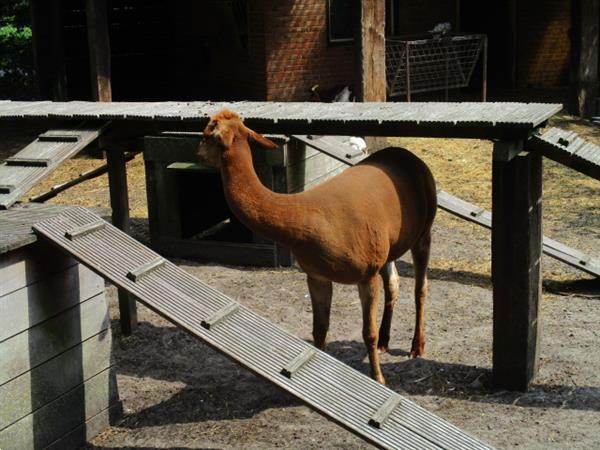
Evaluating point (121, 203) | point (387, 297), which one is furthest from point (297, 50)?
point (387, 297)

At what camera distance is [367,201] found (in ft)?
22.1

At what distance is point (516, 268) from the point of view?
6.90 metres

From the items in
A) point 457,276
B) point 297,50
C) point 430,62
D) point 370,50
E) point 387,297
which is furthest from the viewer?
point 430,62

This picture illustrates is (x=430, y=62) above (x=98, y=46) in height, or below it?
below

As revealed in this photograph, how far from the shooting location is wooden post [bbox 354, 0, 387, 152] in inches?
495

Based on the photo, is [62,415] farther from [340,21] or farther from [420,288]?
[340,21]

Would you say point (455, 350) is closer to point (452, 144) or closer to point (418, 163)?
point (418, 163)

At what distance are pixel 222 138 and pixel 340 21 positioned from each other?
38.0 feet

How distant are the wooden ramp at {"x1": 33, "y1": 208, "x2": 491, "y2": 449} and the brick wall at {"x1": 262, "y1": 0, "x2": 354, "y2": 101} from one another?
10.4m

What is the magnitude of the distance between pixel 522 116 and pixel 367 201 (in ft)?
3.85

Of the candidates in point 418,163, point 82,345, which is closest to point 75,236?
point 82,345

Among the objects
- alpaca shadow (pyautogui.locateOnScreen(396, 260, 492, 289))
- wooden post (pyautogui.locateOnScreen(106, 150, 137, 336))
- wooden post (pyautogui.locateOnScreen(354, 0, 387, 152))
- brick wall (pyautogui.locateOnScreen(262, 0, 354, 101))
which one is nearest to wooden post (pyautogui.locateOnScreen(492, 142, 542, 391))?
alpaca shadow (pyautogui.locateOnScreen(396, 260, 492, 289))

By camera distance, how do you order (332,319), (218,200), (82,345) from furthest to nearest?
(218,200)
(332,319)
(82,345)

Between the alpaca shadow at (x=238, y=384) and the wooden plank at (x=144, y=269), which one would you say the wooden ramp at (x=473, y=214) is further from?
the wooden plank at (x=144, y=269)
